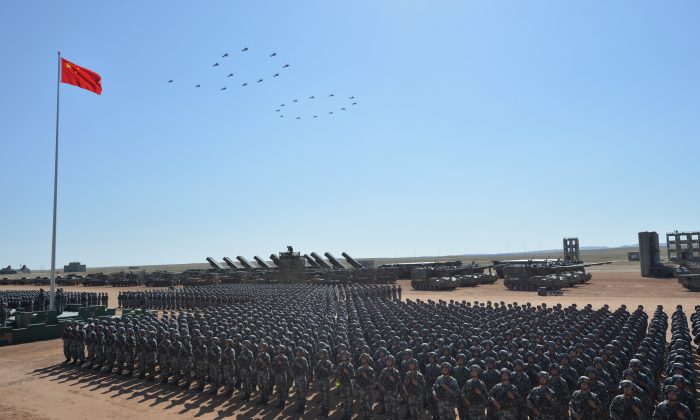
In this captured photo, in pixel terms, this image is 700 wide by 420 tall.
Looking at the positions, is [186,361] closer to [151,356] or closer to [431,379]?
[151,356]

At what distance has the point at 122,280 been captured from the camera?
180ft

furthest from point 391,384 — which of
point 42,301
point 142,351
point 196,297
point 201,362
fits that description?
point 42,301

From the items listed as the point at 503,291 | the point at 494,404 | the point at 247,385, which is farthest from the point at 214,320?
the point at 503,291

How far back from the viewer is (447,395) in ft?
26.0

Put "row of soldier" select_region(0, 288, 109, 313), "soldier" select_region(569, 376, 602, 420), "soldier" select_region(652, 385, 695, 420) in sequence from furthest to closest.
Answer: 1. "row of soldier" select_region(0, 288, 109, 313)
2. "soldier" select_region(569, 376, 602, 420)
3. "soldier" select_region(652, 385, 695, 420)

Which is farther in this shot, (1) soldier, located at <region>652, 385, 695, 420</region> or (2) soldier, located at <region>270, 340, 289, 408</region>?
(2) soldier, located at <region>270, 340, 289, 408</region>

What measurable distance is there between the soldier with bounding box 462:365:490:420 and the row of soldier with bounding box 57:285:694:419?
16 millimetres

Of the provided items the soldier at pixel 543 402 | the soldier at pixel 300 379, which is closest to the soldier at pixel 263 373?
the soldier at pixel 300 379

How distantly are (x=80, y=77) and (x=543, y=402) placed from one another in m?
26.0

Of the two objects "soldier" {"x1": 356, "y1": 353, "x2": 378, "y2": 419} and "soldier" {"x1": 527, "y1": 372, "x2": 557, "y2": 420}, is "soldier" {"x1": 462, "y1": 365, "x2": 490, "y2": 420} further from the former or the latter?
"soldier" {"x1": 356, "y1": 353, "x2": 378, "y2": 419}

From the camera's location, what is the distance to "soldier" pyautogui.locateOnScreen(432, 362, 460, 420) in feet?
26.0

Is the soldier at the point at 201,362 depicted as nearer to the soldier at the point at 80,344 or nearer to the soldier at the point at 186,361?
the soldier at the point at 186,361

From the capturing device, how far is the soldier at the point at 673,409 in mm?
6422

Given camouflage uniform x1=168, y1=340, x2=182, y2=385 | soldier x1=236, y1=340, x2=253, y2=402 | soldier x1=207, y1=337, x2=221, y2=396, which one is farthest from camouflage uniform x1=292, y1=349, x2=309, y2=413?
camouflage uniform x1=168, y1=340, x2=182, y2=385
